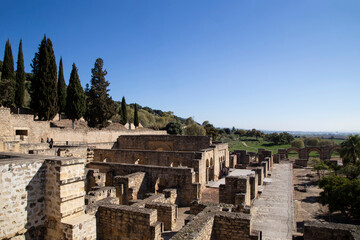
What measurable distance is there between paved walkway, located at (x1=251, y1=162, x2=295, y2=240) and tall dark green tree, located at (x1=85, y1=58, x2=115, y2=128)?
23.4 metres

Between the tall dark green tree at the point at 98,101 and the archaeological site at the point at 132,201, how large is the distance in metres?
12.0

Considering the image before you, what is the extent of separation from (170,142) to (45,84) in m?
14.9

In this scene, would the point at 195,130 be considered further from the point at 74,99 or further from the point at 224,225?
the point at 224,225

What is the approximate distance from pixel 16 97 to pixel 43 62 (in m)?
7.81

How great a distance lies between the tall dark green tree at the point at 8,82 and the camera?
24.8 meters

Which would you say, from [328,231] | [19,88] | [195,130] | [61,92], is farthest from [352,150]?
[19,88]

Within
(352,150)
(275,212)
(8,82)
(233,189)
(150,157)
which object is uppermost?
(8,82)

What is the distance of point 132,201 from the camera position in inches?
383

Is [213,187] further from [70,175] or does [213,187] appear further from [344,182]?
[70,175]

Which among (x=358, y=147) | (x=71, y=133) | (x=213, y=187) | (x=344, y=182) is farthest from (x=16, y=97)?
(x=358, y=147)

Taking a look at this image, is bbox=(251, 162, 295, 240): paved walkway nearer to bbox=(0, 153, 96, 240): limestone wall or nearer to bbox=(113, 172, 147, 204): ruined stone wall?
bbox=(113, 172, 147, 204): ruined stone wall

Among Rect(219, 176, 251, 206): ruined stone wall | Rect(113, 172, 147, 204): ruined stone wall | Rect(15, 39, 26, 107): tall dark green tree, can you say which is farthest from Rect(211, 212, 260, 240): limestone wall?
Rect(15, 39, 26, 107): tall dark green tree

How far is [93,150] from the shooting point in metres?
19.5

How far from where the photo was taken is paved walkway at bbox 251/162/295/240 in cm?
957
